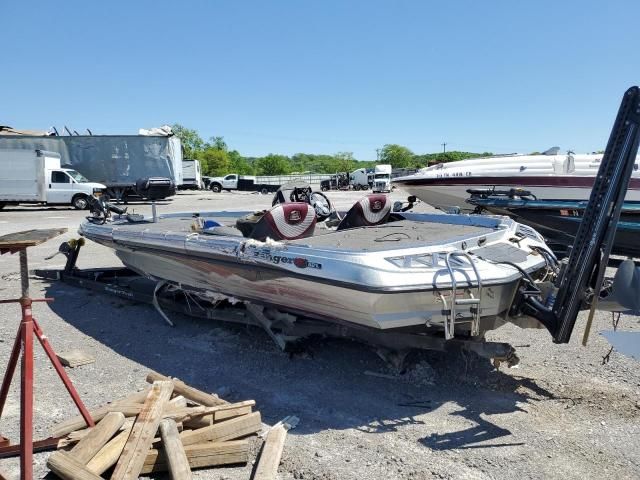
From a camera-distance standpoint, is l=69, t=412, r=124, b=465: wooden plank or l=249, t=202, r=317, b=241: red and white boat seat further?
l=249, t=202, r=317, b=241: red and white boat seat

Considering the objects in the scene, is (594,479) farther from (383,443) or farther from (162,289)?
(162,289)

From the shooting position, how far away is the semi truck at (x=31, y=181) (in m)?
19.2

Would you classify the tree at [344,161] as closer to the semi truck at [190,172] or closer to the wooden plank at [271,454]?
the semi truck at [190,172]

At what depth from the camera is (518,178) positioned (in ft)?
38.4

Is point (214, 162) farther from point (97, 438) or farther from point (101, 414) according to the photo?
point (97, 438)

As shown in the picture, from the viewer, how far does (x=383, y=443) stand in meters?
2.99

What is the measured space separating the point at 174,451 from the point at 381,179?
130 ft

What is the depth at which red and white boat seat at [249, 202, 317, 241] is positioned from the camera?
4.17m

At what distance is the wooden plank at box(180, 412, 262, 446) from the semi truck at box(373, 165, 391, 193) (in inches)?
1466

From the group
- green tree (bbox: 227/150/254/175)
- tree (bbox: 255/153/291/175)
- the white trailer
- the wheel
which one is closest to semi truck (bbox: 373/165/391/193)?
the white trailer

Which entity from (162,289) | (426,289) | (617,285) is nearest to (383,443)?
(426,289)

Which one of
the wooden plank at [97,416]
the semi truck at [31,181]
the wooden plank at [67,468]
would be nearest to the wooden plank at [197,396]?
the wooden plank at [97,416]

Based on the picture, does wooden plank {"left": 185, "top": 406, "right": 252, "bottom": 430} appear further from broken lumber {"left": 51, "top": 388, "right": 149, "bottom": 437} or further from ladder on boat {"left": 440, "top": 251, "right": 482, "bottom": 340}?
ladder on boat {"left": 440, "top": 251, "right": 482, "bottom": 340}

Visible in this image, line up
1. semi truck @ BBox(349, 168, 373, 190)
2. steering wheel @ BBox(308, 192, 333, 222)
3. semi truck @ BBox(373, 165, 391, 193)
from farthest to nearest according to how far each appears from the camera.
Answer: semi truck @ BBox(349, 168, 373, 190) < semi truck @ BBox(373, 165, 391, 193) < steering wheel @ BBox(308, 192, 333, 222)
